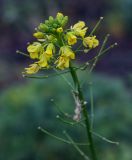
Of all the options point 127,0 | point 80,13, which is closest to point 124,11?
point 127,0

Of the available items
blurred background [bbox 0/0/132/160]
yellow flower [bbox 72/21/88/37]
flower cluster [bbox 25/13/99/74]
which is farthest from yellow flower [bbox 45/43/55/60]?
blurred background [bbox 0/0/132/160]

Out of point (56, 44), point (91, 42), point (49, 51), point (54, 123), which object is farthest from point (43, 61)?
point (54, 123)

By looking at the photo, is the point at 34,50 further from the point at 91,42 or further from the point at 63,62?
the point at 91,42

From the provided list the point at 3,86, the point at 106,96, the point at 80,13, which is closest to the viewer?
the point at 106,96

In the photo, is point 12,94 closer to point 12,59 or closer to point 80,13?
point 12,59

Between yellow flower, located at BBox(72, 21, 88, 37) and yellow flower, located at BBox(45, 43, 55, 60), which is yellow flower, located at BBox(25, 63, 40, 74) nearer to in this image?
yellow flower, located at BBox(45, 43, 55, 60)

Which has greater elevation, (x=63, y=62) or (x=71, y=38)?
(x=71, y=38)

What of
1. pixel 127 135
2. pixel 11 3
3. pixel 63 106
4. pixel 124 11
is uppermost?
pixel 11 3
